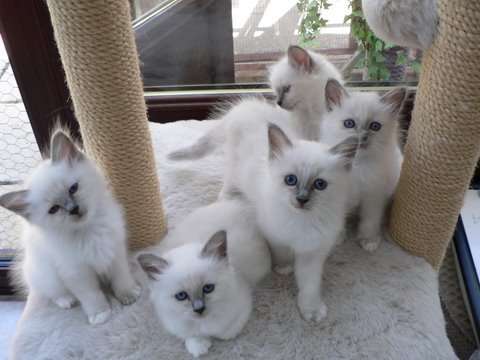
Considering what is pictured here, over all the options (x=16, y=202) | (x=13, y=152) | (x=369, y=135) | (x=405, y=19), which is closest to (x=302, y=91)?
(x=369, y=135)

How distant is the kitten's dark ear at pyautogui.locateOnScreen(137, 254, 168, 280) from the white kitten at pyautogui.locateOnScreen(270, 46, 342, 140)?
2.08 feet

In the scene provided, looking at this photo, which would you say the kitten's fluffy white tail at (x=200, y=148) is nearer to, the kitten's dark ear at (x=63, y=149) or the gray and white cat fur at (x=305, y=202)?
the gray and white cat fur at (x=305, y=202)

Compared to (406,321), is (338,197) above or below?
Answer: above

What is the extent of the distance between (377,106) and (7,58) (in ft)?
4.37

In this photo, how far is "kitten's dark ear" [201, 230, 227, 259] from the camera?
97cm

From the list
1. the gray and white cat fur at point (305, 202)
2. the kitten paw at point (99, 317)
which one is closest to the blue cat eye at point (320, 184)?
the gray and white cat fur at point (305, 202)

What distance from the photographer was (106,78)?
100 cm

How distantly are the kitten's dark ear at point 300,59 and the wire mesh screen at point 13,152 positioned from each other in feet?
3.64

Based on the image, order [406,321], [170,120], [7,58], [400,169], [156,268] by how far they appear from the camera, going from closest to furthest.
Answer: [156,268]
[406,321]
[400,169]
[7,58]
[170,120]

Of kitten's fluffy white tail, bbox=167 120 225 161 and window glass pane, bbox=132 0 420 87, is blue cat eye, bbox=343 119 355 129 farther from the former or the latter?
window glass pane, bbox=132 0 420 87

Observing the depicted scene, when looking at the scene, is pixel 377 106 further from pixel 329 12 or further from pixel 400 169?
pixel 329 12

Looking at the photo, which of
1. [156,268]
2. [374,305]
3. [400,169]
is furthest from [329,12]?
[156,268]

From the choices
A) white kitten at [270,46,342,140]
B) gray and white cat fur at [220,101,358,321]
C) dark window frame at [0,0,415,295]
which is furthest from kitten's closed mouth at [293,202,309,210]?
dark window frame at [0,0,415,295]

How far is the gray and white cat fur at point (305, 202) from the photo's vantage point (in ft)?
3.26
